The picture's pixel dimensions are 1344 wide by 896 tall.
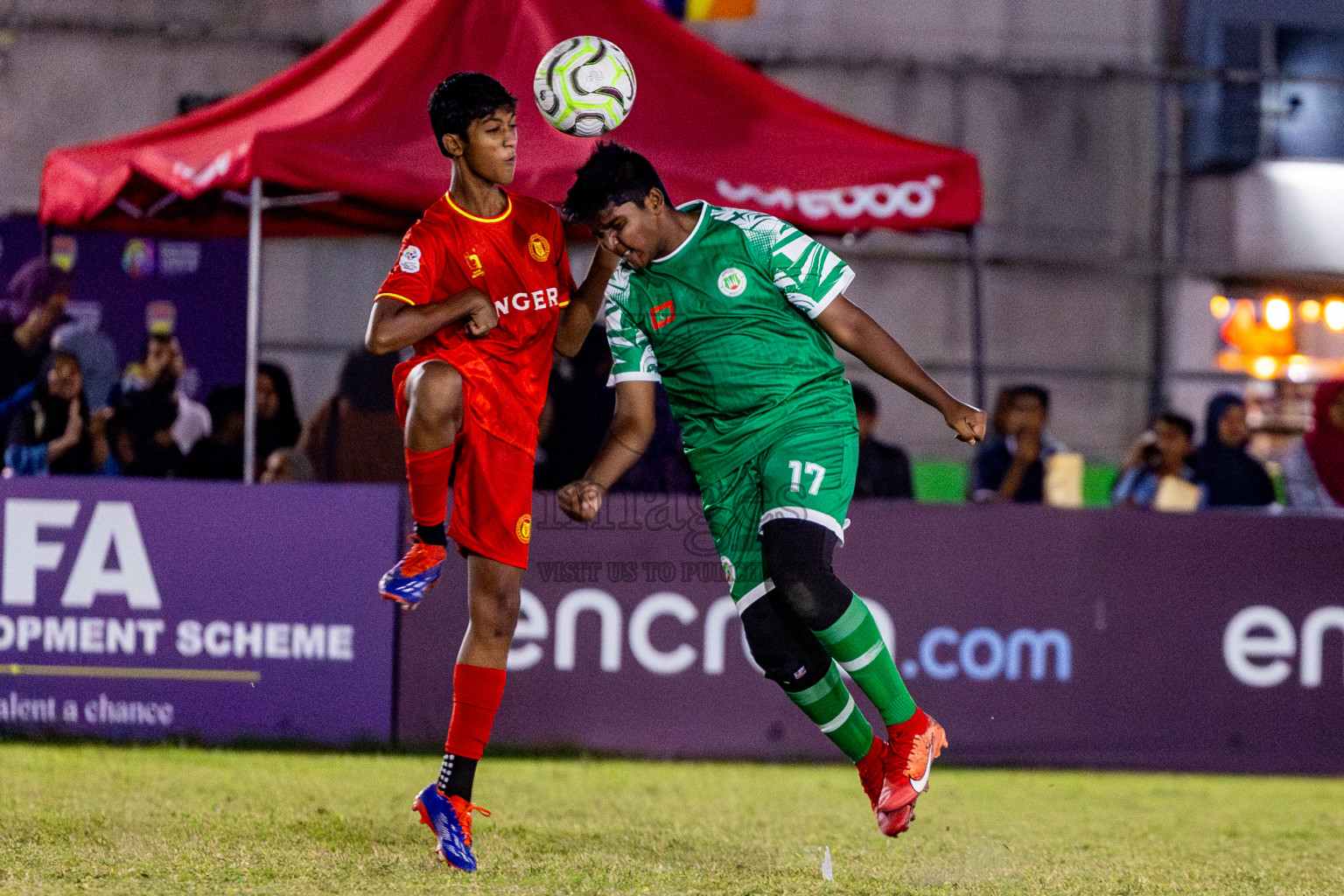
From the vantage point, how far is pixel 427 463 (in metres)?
5.01

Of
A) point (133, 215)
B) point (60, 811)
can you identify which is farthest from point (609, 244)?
point (133, 215)

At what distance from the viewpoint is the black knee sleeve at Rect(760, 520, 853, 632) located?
4.62 meters

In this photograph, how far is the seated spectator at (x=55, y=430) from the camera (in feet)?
26.5

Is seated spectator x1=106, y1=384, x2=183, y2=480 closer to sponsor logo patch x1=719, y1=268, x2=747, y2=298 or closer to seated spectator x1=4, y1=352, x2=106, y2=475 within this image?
seated spectator x1=4, y1=352, x2=106, y2=475

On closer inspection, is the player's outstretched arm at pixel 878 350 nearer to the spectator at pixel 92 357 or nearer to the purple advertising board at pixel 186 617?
the purple advertising board at pixel 186 617

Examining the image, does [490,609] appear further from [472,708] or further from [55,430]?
[55,430]

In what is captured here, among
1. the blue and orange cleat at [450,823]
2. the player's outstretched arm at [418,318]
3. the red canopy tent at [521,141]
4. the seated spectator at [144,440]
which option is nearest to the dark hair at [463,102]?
the player's outstretched arm at [418,318]

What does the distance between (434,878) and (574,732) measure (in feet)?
10.0

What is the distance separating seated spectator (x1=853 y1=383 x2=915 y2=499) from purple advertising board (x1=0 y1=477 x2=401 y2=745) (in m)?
2.52

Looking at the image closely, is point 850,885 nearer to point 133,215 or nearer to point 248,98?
point 248,98

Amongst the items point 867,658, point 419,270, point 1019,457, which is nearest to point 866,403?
point 1019,457

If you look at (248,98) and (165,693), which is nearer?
(165,693)

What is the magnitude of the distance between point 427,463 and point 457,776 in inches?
39.4

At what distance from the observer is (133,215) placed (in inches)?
351
